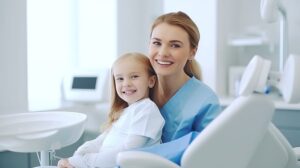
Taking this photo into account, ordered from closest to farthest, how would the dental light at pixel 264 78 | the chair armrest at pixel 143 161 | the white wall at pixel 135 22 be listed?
the dental light at pixel 264 78
the chair armrest at pixel 143 161
the white wall at pixel 135 22

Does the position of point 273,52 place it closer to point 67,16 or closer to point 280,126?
point 280,126

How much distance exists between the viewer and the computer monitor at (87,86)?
2260 millimetres

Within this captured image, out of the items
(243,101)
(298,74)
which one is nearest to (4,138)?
(243,101)

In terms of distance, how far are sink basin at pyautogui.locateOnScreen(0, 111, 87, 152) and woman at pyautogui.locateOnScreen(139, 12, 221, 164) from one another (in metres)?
0.34

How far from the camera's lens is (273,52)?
9.16 feet

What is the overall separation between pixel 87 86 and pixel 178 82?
38.2 inches

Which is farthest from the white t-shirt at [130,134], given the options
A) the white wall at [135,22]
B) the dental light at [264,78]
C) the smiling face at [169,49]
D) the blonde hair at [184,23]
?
the white wall at [135,22]

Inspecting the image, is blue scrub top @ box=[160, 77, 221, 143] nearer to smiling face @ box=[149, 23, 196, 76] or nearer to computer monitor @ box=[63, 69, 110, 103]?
smiling face @ box=[149, 23, 196, 76]

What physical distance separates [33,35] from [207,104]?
156 cm

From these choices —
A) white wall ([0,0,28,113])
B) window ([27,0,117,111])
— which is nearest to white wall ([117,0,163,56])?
window ([27,0,117,111])

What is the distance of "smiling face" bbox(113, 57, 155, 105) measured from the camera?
140 cm

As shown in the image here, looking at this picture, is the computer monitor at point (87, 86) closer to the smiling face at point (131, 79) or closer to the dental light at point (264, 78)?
the smiling face at point (131, 79)

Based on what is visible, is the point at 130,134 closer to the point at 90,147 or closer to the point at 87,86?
the point at 90,147

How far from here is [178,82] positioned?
4.80ft
